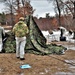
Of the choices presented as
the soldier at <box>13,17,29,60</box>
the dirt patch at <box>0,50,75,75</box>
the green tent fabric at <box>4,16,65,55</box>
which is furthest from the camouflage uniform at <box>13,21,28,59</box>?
the green tent fabric at <box>4,16,65,55</box>

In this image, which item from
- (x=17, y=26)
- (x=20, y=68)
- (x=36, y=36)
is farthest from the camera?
(x=36, y=36)

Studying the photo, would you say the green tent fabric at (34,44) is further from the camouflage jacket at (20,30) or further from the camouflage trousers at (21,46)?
the camouflage jacket at (20,30)

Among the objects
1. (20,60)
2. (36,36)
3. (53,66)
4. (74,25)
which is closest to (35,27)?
(36,36)

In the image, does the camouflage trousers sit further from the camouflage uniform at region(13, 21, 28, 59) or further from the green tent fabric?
the green tent fabric

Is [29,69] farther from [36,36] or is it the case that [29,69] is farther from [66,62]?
[36,36]

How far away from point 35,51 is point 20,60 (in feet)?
7.32

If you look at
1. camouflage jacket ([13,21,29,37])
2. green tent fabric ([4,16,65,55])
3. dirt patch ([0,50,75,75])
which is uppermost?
camouflage jacket ([13,21,29,37])

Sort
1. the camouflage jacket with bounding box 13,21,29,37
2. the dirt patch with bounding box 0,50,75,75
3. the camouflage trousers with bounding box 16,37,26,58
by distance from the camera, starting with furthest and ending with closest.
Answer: the camouflage jacket with bounding box 13,21,29,37, the camouflage trousers with bounding box 16,37,26,58, the dirt patch with bounding box 0,50,75,75

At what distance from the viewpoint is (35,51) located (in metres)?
12.7

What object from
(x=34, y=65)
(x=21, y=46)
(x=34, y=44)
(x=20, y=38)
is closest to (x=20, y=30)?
(x=20, y=38)

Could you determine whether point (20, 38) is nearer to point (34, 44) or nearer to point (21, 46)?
point (21, 46)

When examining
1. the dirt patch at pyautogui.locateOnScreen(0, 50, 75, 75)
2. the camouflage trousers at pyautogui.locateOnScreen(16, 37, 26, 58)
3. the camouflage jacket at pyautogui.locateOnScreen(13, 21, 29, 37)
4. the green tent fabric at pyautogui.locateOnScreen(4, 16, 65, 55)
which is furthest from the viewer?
the green tent fabric at pyautogui.locateOnScreen(4, 16, 65, 55)

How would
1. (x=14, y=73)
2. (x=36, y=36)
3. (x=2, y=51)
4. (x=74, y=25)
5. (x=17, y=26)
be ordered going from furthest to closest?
(x=74, y=25) < (x=36, y=36) < (x=2, y=51) < (x=17, y=26) < (x=14, y=73)

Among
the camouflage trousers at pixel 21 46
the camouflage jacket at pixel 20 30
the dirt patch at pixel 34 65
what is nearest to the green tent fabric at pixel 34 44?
the dirt patch at pixel 34 65
